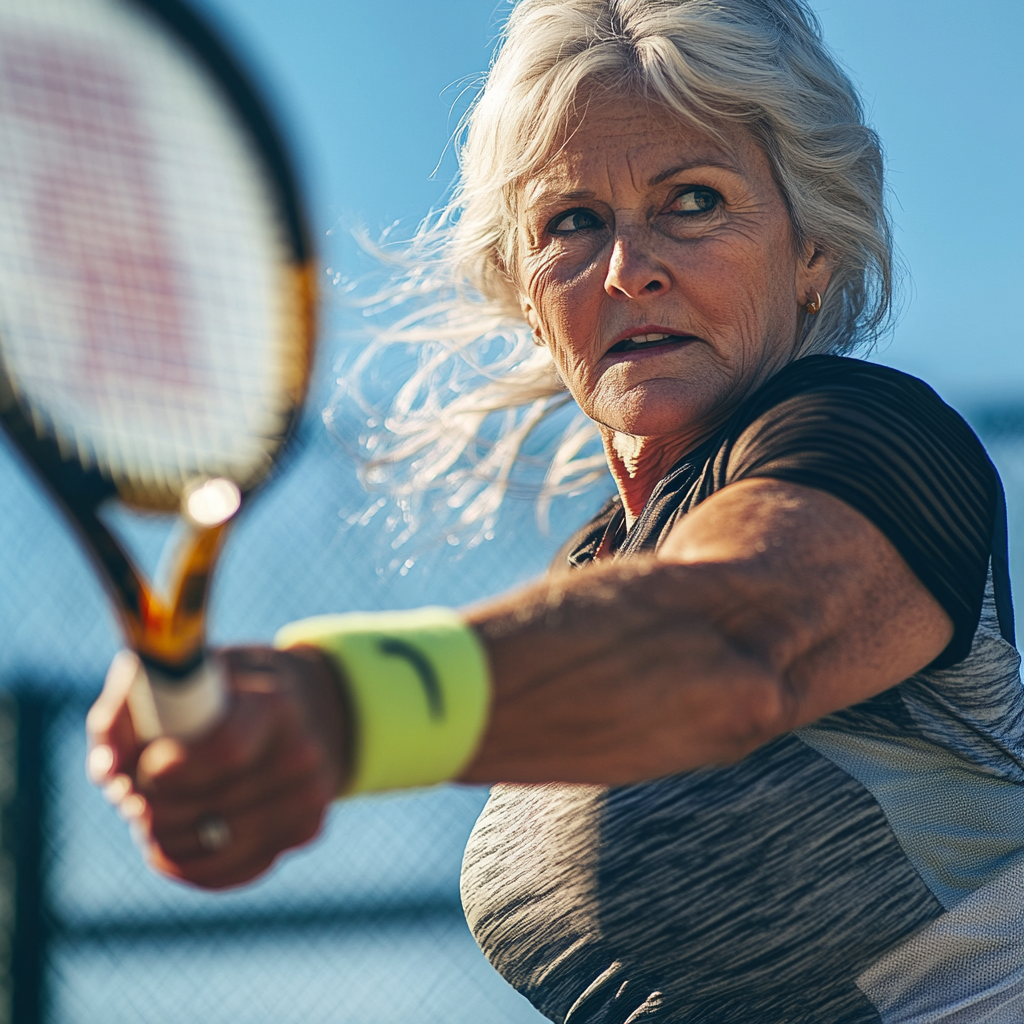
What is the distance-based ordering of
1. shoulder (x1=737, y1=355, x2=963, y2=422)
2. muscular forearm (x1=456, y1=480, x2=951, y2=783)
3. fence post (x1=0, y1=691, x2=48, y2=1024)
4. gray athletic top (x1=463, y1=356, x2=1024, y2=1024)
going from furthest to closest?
fence post (x1=0, y1=691, x2=48, y2=1024), gray athletic top (x1=463, y1=356, x2=1024, y2=1024), shoulder (x1=737, y1=355, x2=963, y2=422), muscular forearm (x1=456, y1=480, x2=951, y2=783)

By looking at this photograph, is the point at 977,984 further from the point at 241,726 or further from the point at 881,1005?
the point at 241,726

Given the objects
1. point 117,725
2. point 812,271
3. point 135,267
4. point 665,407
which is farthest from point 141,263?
point 812,271

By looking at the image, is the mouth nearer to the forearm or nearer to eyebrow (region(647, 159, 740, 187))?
eyebrow (region(647, 159, 740, 187))

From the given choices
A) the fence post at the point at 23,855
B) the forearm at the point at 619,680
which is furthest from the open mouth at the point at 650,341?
the fence post at the point at 23,855

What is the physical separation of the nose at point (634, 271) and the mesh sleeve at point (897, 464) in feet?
1.23

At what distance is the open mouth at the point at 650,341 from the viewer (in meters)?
1.57

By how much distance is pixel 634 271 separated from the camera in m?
1.57

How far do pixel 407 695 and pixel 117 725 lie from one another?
16 cm

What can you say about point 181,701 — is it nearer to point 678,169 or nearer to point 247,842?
point 247,842

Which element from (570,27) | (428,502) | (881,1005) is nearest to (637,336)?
(570,27)

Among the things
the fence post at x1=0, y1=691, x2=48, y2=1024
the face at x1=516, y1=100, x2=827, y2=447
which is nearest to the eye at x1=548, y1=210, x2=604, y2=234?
the face at x1=516, y1=100, x2=827, y2=447

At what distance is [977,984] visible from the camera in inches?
51.1

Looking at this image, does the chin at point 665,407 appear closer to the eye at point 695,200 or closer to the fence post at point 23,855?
the eye at point 695,200

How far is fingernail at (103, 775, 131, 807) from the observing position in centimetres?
78
